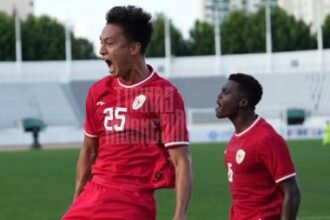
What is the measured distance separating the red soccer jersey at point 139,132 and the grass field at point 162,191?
927 centimetres

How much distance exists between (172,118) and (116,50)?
19.5 inches

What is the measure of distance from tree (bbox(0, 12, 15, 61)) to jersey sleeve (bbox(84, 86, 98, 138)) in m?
70.9

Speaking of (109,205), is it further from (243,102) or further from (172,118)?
(243,102)

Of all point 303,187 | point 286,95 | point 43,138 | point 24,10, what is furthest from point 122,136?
point 24,10

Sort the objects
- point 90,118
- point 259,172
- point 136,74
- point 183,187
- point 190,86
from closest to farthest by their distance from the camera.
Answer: point 183,187 → point 136,74 → point 90,118 → point 259,172 → point 190,86

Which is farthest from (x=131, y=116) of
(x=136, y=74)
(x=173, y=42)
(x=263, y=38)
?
(x=173, y=42)

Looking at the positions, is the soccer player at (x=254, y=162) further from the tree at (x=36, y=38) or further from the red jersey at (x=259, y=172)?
the tree at (x=36, y=38)

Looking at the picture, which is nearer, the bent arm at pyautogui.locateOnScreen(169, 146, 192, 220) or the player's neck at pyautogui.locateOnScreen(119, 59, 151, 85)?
the bent arm at pyautogui.locateOnScreen(169, 146, 192, 220)

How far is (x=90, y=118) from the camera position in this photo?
5891mm

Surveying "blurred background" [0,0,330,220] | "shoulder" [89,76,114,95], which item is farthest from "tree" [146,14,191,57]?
"shoulder" [89,76,114,95]

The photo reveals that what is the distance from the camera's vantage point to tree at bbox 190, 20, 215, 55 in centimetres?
7862

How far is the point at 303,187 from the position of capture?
67.5 feet

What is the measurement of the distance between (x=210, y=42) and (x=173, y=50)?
3.59 meters

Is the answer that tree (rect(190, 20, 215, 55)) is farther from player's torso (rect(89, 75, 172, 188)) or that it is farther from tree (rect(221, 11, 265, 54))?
player's torso (rect(89, 75, 172, 188))
